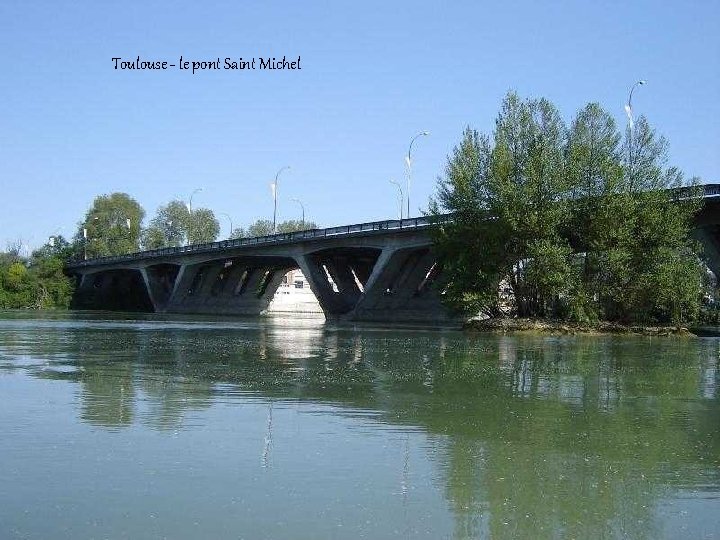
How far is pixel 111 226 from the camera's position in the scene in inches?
6491

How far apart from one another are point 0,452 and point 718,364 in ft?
88.1

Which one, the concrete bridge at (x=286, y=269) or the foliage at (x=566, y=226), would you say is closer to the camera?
the foliage at (x=566, y=226)

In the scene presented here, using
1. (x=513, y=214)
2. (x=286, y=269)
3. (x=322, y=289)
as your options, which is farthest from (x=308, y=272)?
(x=513, y=214)

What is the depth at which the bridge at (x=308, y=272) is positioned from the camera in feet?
264

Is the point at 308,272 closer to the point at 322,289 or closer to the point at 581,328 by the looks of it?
the point at 322,289

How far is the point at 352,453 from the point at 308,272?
81.7 m

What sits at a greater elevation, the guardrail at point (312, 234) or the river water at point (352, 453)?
the guardrail at point (312, 234)

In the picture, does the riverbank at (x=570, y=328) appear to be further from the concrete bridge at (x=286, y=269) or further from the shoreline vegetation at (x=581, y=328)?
the concrete bridge at (x=286, y=269)


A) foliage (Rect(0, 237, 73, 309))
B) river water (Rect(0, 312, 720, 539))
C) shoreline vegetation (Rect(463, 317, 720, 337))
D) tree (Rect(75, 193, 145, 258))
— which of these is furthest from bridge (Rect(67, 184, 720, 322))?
river water (Rect(0, 312, 720, 539))

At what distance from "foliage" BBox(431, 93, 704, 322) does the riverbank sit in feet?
2.83

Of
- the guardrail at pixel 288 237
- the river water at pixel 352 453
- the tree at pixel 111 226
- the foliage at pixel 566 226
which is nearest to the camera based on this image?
the river water at pixel 352 453

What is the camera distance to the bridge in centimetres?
8038

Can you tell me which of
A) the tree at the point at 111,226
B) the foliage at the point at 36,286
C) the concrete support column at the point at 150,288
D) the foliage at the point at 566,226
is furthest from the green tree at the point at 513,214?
the tree at the point at 111,226

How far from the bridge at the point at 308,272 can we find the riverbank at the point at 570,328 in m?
6.26
